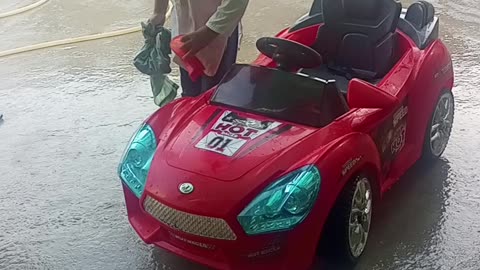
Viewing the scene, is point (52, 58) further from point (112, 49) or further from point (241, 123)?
point (241, 123)

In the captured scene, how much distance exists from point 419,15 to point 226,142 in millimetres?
1315

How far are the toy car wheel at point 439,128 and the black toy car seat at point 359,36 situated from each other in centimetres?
34

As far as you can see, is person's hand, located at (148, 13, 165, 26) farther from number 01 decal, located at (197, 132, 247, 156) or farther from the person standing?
number 01 decal, located at (197, 132, 247, 156)

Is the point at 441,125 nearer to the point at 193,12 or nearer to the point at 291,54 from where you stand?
the point at 291,54

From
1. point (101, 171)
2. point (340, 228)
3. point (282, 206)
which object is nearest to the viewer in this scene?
point (282, 206)

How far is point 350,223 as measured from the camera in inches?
95.4

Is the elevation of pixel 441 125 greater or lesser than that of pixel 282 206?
lesser

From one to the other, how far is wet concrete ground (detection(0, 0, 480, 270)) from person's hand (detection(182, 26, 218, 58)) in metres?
0.79

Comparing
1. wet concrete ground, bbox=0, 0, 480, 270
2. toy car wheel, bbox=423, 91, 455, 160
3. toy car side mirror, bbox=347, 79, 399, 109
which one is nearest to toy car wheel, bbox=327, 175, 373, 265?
wet concrete ground, bbox=0, 0, 480, 270

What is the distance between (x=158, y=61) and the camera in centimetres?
324

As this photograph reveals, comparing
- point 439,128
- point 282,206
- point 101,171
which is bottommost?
point 101,171

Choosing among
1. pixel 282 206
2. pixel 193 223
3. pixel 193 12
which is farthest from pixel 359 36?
pixel 193 223

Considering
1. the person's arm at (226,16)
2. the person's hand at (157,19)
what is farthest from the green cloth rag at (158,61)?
the person's arm at (226,16)

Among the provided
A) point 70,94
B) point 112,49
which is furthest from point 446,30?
point 70,94
